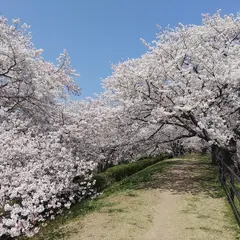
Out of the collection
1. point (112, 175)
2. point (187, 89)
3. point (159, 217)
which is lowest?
point (159, 217)

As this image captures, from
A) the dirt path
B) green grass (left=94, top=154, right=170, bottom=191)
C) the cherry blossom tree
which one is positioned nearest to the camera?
the dirt path

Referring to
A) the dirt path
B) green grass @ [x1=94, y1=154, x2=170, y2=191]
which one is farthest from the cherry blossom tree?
green grass @ [x1=94, y1=154, x2=170, y2=191]

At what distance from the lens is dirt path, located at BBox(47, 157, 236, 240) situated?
354 inches

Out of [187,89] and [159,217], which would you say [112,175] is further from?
[159,217]

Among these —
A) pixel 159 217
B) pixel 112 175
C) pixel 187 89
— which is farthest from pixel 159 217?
pixel 112 175

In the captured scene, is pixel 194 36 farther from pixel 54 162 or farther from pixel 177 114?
pixel 54 162

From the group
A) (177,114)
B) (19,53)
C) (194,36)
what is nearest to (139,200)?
(177,114)

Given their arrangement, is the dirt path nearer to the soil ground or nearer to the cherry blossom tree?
A: the soil ground

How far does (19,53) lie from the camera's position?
13.2m

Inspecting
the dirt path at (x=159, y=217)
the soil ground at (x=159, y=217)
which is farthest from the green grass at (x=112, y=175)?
the dirt path at (x=159, y=217)

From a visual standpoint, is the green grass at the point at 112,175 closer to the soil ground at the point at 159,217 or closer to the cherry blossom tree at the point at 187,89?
the soil ground at the point at 159,217

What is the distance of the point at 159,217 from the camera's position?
10703 mm

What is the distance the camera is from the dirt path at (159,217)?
9.00m

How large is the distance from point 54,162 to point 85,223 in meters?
2.39
